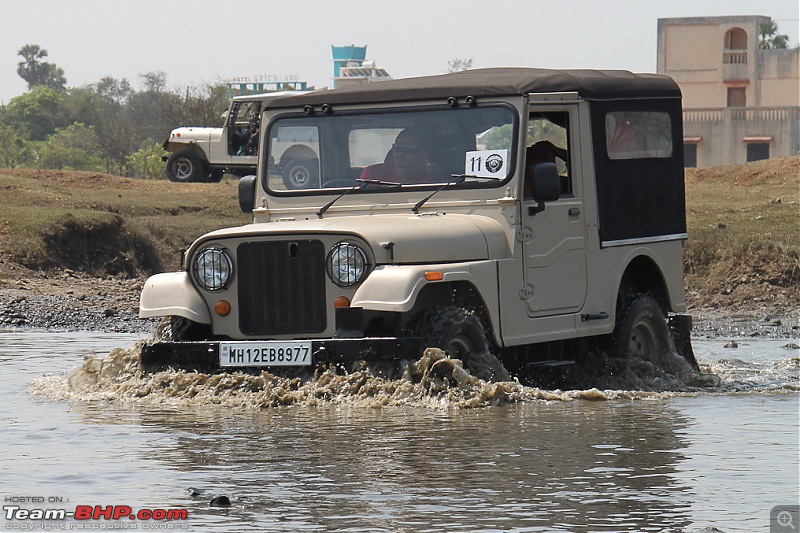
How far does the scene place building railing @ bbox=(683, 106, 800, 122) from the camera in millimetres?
58312

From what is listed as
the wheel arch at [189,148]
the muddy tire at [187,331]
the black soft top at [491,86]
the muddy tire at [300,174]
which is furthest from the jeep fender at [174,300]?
the wheel arch at [189,148]

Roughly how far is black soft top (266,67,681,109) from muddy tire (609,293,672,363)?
1.41 metres

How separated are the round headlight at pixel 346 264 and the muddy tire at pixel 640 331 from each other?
245 centimetres

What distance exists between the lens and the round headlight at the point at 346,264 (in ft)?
29.1

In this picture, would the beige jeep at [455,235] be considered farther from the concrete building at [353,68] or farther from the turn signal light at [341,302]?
the concrete building at [353,68]

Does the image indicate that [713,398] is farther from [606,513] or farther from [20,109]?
[20,109]

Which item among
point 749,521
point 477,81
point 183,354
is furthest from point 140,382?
point 749,521

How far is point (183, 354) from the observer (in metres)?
9.12

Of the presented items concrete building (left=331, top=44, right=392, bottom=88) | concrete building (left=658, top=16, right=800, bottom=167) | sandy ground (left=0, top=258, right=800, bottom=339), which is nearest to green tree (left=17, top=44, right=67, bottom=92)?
concrete building (left=331, top=44, right=392, bottom=88)

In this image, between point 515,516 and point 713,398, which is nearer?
point 515,516

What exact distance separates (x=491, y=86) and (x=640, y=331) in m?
2.29

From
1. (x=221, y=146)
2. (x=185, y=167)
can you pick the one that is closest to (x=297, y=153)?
(x=221, y=146)

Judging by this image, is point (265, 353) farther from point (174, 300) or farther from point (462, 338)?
point (462, 338)

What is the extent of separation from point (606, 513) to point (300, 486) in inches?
53.1
